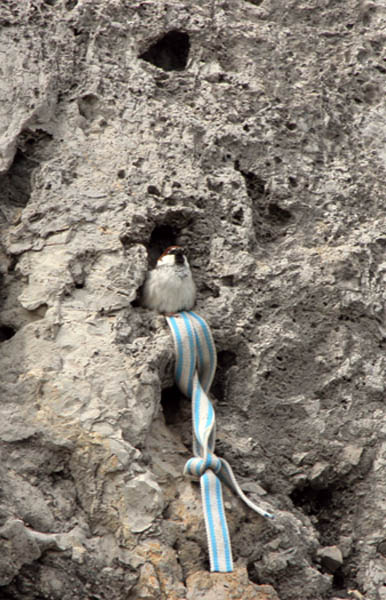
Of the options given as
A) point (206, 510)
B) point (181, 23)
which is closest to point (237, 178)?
point (181, 23)

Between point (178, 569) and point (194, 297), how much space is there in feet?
3.72

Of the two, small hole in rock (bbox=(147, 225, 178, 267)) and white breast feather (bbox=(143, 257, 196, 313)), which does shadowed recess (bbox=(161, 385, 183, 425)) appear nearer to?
white breast feather (bbox=(143, 257, 196, 313))

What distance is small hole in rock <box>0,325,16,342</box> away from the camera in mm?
3482

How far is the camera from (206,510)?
3107mm

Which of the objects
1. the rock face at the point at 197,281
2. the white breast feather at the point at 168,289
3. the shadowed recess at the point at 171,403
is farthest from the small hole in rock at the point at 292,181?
the shadowed recess at the point at 171,403

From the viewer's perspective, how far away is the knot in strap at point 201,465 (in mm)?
3189

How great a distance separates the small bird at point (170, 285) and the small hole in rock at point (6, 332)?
1.75 ft

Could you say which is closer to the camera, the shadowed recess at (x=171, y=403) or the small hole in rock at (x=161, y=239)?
the shadowed recess at (x=171, y=403)

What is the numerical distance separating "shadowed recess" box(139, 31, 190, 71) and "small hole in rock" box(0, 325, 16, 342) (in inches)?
58.9

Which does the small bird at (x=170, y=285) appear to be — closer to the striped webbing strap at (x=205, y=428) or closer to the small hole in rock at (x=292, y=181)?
the striped webbing strap at (x=205, y=428)

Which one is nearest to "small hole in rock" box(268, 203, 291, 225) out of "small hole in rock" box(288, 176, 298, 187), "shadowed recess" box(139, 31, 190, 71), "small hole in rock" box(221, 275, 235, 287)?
"small hole in rock" box(288, 176, 298, 187)

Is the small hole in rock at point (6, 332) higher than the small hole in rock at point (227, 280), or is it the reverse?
the small hole in rock at point (227, 280)

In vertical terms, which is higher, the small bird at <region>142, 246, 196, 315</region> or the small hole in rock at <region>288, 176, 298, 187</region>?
the small hole in rock at <region>288, 176, 298, 187</region>

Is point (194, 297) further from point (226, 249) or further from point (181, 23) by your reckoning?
point (181, 23)
